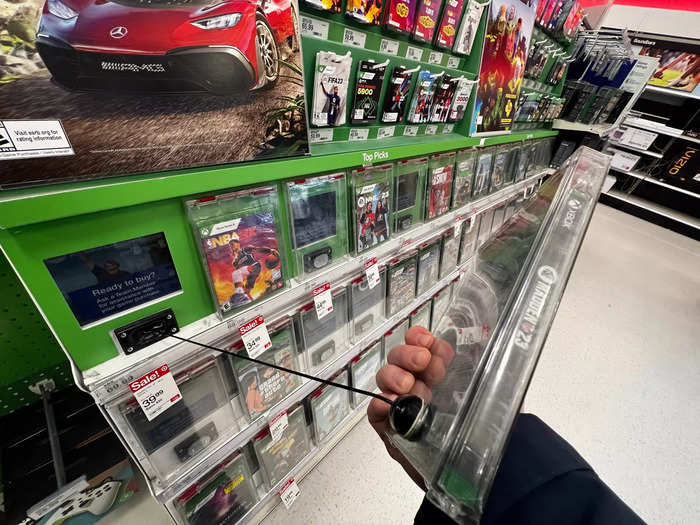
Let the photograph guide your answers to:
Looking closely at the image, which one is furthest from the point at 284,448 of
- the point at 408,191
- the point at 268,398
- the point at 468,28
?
the point at 468,28

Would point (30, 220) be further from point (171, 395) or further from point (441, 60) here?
point (441, 60)

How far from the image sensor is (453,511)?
314 mm

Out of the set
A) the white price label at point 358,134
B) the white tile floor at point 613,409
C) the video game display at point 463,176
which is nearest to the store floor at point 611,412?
the white tile floor at point 613,409

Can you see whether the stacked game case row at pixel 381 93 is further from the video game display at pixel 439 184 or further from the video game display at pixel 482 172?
the video game display at pixel 482 172

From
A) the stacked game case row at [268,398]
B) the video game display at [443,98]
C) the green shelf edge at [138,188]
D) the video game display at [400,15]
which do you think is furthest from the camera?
the video game display at [443,98]

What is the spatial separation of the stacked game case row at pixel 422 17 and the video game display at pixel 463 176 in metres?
0.46

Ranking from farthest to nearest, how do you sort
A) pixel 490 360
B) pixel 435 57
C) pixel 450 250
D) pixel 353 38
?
pixel 450 250 → pixel 435 57 → pixel 353 38 → pixel 490 360

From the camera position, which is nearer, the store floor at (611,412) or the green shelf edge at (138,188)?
the green shelf edge at (138,188)

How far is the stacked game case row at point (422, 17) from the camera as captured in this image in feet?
2.77

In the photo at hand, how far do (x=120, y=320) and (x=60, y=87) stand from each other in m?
0.45

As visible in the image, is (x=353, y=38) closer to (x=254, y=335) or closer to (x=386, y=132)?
(x=386, y=132)

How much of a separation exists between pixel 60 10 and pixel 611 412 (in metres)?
2.88

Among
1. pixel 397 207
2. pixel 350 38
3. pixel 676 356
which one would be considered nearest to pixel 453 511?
pixel 397 207

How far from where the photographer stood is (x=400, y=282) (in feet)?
4.84
